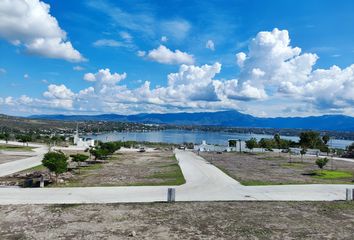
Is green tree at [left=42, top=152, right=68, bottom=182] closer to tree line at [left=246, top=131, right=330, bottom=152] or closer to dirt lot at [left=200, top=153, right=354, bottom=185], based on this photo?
dirt lot at [left=200, top=153, right=354, bottom=185]

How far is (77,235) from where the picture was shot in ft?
47.3

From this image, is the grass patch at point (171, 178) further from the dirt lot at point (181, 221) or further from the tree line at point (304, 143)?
the tree line at point (304, 143)

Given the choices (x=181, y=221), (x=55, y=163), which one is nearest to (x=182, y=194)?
(x=181, y=221)

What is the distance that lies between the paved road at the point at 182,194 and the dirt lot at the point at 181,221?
1724 millimetres

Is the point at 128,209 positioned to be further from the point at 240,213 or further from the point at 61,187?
the point at 61,187

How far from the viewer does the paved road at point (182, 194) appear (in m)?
21.1

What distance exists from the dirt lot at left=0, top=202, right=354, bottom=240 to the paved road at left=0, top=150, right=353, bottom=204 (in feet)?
5.65

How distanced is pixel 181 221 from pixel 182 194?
666 centimetres

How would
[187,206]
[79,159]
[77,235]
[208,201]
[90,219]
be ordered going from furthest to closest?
1. [79,159]
2. [208,201]
3. [187,206]
4. [90,219]
5. [77,235]

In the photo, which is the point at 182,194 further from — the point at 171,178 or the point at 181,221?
the point at 171,178

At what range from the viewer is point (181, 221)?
16672 mm

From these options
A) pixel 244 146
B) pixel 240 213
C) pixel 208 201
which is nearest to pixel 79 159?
pixel 208 201

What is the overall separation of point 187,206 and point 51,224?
23.1ft

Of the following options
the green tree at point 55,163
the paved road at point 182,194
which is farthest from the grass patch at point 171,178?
the green tree at point 55,163
